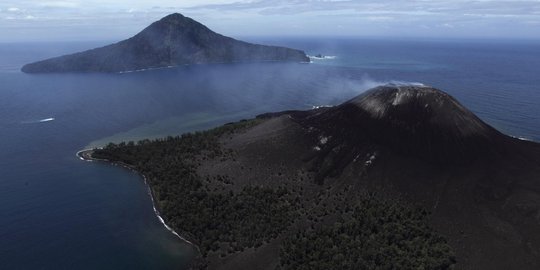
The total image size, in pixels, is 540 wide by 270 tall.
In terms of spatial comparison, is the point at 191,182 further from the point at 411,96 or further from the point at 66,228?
the point at 411,96

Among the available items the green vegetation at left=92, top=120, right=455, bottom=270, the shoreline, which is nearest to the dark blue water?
the shoreline

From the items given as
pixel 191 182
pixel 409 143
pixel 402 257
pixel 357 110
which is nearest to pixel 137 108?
pixel 191 182

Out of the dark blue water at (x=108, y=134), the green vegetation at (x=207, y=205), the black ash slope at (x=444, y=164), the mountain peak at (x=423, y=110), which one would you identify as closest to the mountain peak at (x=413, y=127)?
the mountain peak at (x=423, y=110)

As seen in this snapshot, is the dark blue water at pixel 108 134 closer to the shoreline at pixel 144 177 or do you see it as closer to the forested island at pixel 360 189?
the shoreline at pixel 144 177

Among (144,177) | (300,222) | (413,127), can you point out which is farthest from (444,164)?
(144,177)

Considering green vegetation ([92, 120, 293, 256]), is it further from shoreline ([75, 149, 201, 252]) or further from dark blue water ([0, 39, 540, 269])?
dark blue water ([0, 39, 540, 269])

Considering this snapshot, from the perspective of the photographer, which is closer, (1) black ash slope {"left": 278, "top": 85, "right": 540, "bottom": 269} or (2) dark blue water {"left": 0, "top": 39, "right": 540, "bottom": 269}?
(1) black ash slope {"left": 278, "top": 85, "right": 540, "bottom": 269}
